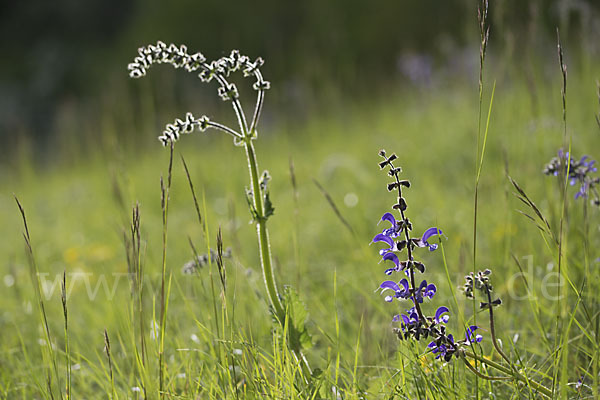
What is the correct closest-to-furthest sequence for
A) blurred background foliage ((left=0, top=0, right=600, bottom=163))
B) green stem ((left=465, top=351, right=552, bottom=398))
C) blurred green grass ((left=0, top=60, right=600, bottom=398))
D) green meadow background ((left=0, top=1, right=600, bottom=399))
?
1. green stem ((left=465, top=351, right=552, bottom=398))
2. green meadow background ((left=0, top=1, right=600, bottom=399))
3. blurred green grass ((left=0, top=60, right=600, bottom=398))
4. blurred background foliage ((left=0, top=0, right=600, bottom=163))

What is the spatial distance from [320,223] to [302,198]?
0.68 metres

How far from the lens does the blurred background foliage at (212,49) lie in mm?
6242

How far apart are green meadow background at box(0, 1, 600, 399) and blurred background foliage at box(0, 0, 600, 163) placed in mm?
41

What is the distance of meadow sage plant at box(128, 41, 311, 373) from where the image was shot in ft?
3.59

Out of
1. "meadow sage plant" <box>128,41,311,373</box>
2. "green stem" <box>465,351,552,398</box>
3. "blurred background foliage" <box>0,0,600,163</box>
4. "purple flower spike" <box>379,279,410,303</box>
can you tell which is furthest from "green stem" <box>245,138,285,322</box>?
"blurred background foliage" <box>0,0,600,163</box>

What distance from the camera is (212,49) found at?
8.44 m

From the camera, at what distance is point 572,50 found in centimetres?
595

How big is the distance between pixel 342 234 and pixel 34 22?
33.1 ft

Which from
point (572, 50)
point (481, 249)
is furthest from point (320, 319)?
point (572, 50)

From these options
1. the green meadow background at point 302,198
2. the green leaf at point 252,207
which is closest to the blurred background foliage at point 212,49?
the green meadow background at point 302,198

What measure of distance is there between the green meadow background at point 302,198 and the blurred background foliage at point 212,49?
0.04m

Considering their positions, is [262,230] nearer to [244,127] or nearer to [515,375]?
[244,127]

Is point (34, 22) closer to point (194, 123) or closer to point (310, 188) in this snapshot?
point (310, 188)

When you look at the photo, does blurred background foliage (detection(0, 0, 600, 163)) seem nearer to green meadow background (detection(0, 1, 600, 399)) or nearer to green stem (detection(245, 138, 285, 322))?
green meadow background (detection(0, 1, 600, 399))
